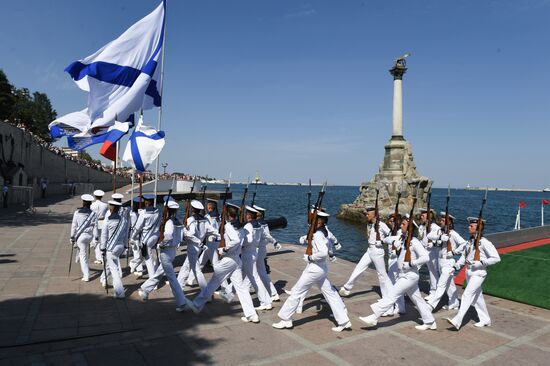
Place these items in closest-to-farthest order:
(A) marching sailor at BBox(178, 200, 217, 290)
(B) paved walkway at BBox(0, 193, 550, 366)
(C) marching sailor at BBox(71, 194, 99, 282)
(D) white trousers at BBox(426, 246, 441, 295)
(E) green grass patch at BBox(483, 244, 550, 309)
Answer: (B) paved walkway at BBox(0, 193, 550, 366)
(A) marching sailor at BBox(178, 200, 217, 290)
(D) white trousers at BBox(426, 246, 441, 295)
(E) green grass patch at BBox(483, 244, 550, 309)
(C) marching sailor at BBox(71, 194, 99, 282)

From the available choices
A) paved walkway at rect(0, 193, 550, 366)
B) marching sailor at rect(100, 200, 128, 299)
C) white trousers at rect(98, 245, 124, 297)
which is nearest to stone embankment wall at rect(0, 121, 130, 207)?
marching sailor at rect(100, 200, 128, 299)

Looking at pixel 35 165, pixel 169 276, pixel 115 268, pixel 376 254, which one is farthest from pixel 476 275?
pixel 35 165

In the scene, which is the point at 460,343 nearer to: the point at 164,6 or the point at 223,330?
the point at 223,330

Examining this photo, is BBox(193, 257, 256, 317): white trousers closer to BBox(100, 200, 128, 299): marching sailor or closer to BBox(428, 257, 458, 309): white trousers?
BBox(100, 200, 128, 299): marching sailor

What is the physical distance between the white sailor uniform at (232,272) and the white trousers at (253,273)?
1.33ft

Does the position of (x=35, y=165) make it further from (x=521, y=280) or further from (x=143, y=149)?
(x=521, y=280)

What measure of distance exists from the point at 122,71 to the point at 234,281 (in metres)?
7.38

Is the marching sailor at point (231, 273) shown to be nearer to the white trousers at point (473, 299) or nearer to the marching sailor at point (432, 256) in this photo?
the white trousers at point (473, 299)

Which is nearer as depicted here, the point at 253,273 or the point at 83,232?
the point at 253,273

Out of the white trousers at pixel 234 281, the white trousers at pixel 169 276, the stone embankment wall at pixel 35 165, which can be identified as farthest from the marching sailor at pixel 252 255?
the stone embankment wall at pixel 35 165

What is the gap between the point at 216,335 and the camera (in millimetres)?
5902

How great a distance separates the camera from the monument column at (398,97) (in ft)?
135

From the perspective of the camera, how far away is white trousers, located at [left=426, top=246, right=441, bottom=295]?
818cm

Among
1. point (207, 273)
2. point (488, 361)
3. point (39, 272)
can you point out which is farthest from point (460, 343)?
point (39, 272)
